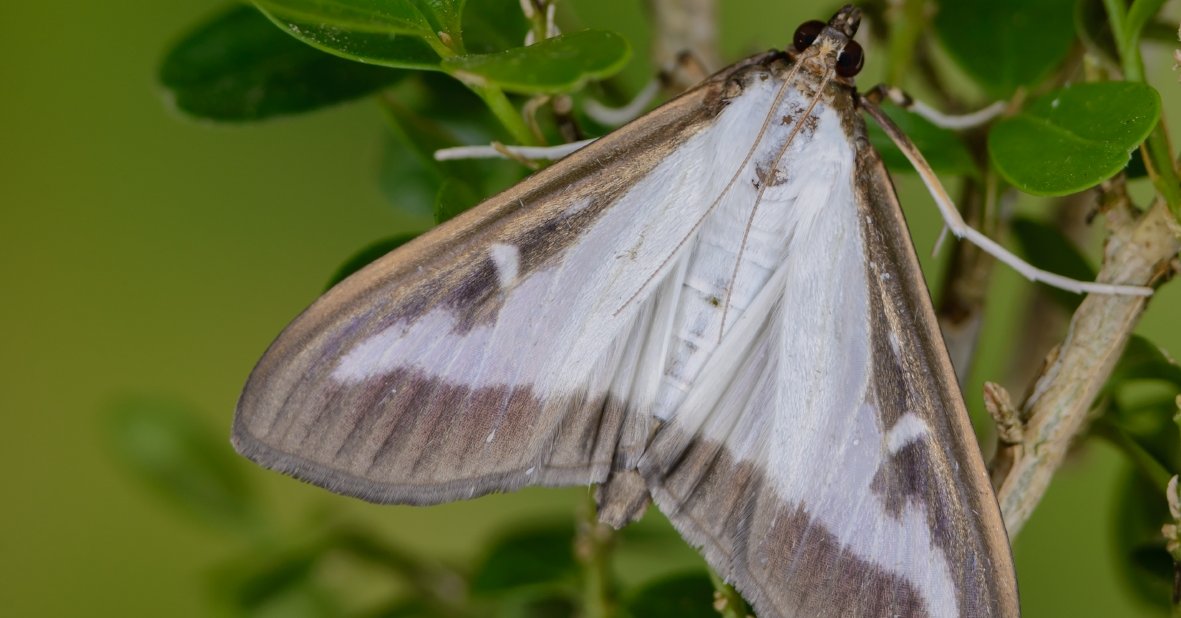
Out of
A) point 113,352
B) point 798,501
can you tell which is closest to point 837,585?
point 798,501

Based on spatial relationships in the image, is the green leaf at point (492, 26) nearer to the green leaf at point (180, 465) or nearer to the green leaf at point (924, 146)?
the green leaf at point (924, 146)

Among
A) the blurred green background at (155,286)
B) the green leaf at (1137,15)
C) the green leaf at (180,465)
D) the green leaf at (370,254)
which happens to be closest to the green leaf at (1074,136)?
the green leaf at (1137,15)

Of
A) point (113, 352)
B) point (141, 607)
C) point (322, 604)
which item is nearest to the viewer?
point (322, 604)

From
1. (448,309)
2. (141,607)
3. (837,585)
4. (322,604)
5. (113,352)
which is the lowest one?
(141,607)

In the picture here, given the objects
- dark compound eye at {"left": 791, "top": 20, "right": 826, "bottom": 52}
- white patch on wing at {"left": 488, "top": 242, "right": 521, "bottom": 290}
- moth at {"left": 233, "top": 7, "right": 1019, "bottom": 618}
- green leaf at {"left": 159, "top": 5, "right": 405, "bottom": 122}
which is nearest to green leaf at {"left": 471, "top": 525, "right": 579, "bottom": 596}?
moth at {"left": 233, "top": 7, "right": 1019, "bottom": 618}

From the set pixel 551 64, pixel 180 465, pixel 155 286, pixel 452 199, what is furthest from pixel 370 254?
pixel 155 286

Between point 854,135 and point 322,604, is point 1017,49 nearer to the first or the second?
point 854,135
